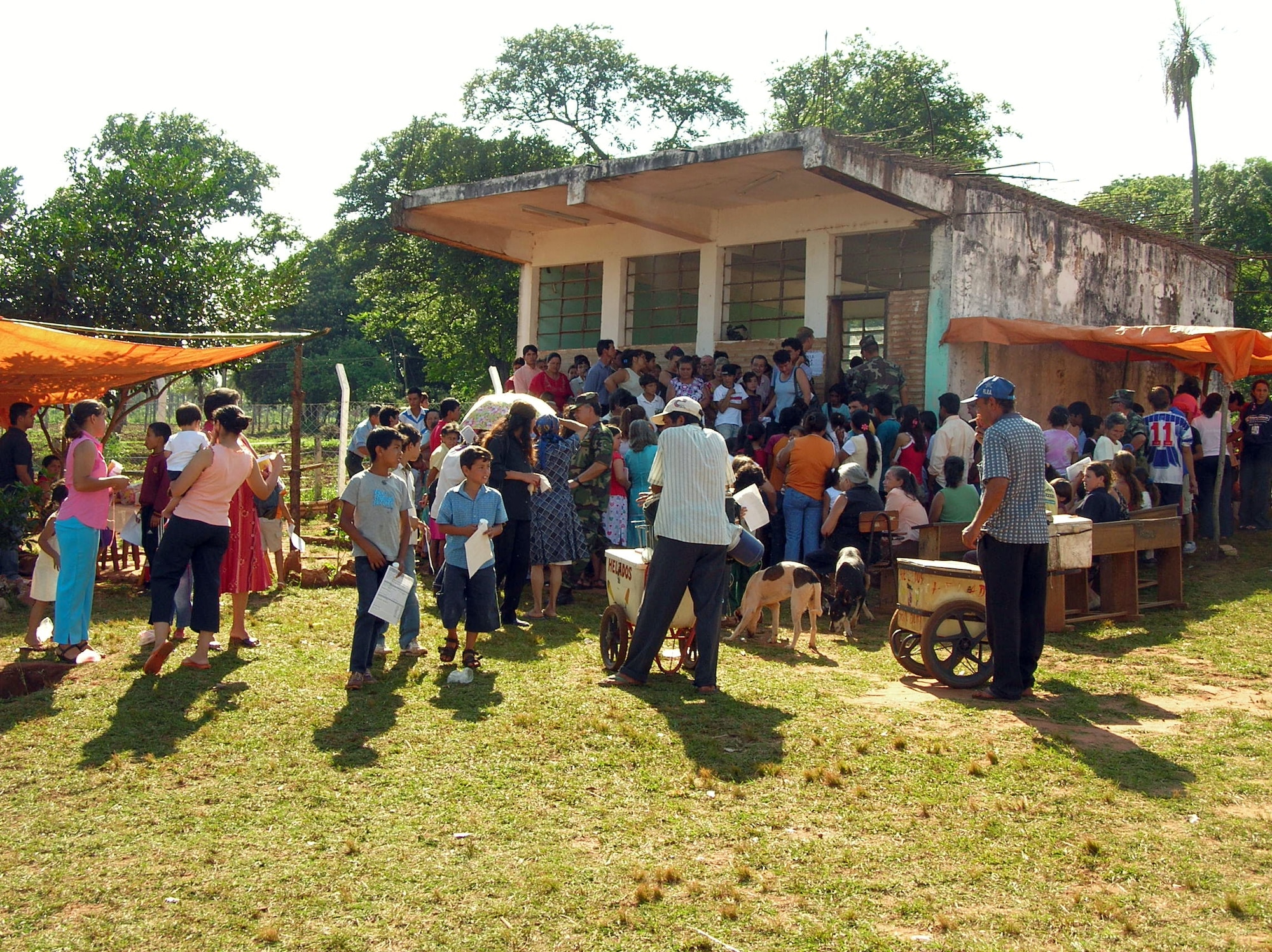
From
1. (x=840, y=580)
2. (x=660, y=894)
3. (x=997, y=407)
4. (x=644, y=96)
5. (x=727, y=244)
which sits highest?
(x=644, y=96)

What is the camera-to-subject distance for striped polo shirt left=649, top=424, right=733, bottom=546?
687 cm

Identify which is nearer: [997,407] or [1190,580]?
[997,407]

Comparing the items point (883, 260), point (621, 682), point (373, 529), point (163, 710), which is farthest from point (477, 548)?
point (883, 260)

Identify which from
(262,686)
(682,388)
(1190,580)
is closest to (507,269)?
(682,388)

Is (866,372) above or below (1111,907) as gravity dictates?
above

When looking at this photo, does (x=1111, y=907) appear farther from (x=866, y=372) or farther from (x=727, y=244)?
(x=727, y=244)

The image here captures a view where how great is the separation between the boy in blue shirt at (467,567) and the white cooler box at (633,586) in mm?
828

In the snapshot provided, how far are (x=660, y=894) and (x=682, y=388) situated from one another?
947 cm

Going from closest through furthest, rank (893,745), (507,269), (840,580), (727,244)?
(893,745) < (840,580) < (727,244) < (507,269)

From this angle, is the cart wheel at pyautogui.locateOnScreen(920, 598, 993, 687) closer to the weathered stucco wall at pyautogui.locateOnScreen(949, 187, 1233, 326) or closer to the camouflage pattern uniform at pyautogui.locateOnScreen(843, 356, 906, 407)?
the camouflage pattern uniform at pyautogui.locateOnScreen(843, 356, 906, 407)

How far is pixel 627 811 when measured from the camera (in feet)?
16.5

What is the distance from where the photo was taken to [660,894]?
13.6ft

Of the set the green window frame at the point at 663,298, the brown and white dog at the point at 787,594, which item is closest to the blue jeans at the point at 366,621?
the brown and white dog at the point at 787,594

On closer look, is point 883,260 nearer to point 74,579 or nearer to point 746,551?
point 746,551
